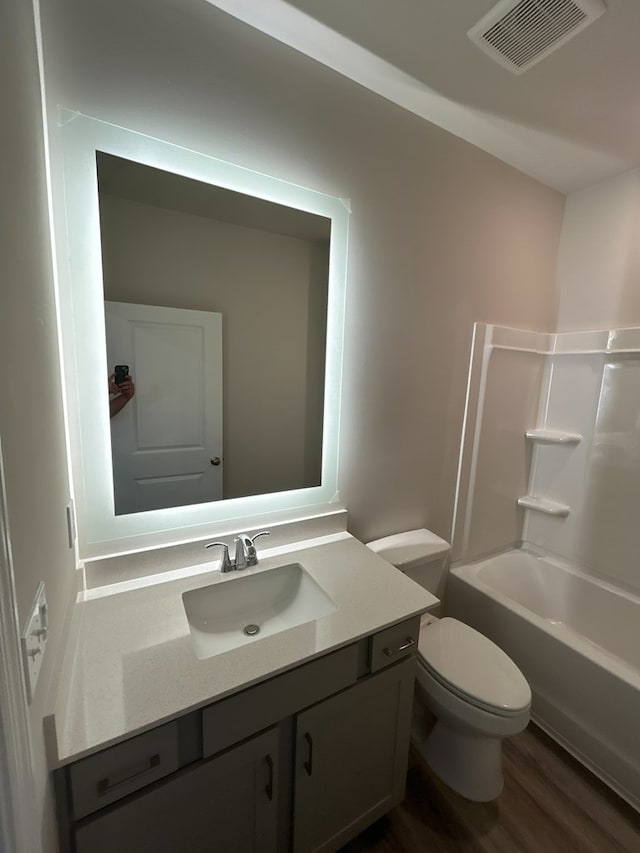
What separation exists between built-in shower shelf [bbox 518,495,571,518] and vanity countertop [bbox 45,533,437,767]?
4.33 ft

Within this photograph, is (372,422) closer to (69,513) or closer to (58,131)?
(69,513)

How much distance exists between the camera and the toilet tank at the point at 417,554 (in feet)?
4.97

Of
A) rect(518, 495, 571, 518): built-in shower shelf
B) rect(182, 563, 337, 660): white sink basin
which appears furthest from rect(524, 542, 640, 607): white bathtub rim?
rect(182, 563, 337, 660): white sink basin

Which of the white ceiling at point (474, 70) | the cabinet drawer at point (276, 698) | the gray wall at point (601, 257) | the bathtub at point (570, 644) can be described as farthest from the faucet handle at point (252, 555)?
the gray wall at point (601, 257)

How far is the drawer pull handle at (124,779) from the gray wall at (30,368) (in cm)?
8

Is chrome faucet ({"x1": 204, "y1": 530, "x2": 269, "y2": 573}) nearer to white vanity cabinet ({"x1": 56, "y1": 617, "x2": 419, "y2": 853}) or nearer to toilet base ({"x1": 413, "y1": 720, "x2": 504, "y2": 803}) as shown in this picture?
white vanity cabinet ({"x1": 56, "y1": 617, "x2": 419, "y2": 853})

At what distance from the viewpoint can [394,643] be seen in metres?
1.04

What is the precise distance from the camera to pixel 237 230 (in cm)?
119

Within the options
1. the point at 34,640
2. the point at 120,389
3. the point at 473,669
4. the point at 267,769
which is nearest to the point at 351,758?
the point at 267,769

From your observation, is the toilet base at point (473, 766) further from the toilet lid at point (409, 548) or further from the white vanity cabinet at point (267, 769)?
the toilet lid at point (409, 548)

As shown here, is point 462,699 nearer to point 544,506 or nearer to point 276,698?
point 276,698

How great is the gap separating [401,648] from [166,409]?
3.41 ft

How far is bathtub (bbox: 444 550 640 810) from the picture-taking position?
136 centimetres

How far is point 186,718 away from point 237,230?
1.34 m
